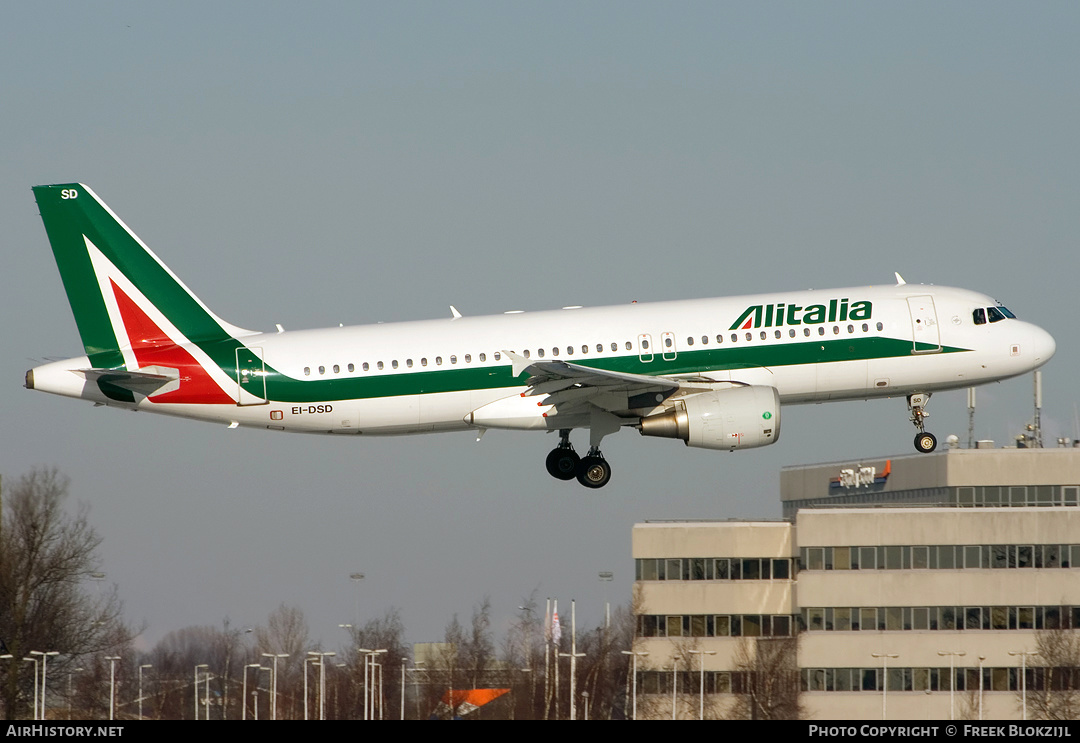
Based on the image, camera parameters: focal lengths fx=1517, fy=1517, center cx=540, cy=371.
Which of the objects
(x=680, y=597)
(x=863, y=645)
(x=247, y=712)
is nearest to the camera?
(x=863, y=645)

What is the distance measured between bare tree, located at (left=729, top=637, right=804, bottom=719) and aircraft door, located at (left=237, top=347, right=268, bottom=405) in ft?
119

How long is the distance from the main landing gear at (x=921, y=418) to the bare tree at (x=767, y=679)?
90.9 ft

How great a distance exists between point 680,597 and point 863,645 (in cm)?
1059

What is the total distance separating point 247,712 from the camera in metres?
94.7

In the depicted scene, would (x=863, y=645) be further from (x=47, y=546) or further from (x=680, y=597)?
(x=47, y=546)

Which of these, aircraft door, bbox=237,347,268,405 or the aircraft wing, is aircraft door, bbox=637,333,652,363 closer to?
the aircraft wing

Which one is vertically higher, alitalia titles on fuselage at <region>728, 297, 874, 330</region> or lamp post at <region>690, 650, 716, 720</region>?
alitalia titles on fuselage at <region>728, 297, 874, 330</region>

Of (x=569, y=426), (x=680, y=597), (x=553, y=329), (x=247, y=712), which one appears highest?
(x=553, y=329)

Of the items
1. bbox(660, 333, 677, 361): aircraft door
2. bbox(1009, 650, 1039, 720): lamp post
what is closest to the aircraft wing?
bbox(660, 333, 677, 361): aircraft door

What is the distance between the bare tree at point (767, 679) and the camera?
75188mm

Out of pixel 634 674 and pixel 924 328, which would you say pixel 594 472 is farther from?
pixel 634 674

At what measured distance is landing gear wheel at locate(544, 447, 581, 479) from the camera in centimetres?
5012

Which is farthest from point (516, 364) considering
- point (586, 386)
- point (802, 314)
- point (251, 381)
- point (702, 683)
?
point (702, 683)
